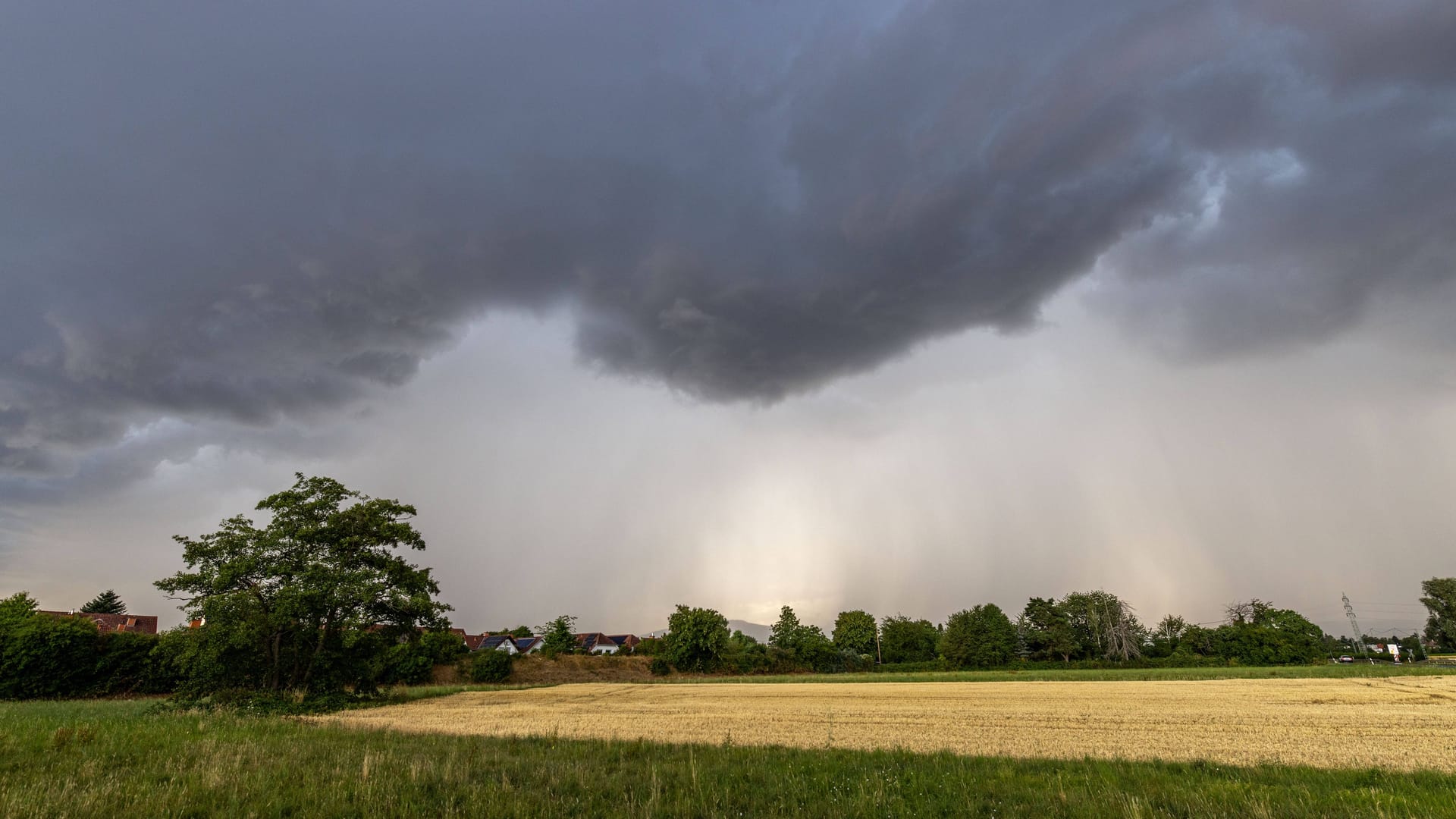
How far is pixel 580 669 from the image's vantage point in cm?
7856

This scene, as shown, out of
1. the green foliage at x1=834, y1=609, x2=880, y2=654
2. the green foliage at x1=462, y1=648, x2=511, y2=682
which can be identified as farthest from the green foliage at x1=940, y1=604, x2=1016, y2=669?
the green foliage at x1=462, y1=648, x2=511, y2=682

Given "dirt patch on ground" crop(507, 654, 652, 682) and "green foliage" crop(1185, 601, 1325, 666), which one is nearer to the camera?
"dirt patch on ground" crop(507, 654, 652, 682)

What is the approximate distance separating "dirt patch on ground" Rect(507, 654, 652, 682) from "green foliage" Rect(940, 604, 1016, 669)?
1918 inches

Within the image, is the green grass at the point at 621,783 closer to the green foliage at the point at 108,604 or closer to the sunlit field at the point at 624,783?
A: the sunlit field at the point at 624,783

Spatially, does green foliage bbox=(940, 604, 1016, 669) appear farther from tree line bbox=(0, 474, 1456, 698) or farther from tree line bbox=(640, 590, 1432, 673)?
tree line bbox=(0, 474, 1456, 698)

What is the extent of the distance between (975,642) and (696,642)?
44.8 meters

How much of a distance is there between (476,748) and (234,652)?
99.3 ft

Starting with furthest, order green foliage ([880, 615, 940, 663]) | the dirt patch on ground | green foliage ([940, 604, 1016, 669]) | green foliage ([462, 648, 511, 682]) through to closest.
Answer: green foliage ([880, 615, 940, 663])
green foliage ([940, 604, 1016, 669])
the dirt patch on ground
green foliage ([462, 648, 511, 682])

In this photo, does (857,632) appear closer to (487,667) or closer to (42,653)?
(487,667)

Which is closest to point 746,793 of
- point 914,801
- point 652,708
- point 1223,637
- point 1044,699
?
point 914,801

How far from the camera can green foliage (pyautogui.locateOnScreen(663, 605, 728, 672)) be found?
8831cm

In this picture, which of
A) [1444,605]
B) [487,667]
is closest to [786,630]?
[487,667]

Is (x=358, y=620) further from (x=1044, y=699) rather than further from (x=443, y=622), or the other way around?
(x=1044, y=699)

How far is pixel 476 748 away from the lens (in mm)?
16297
